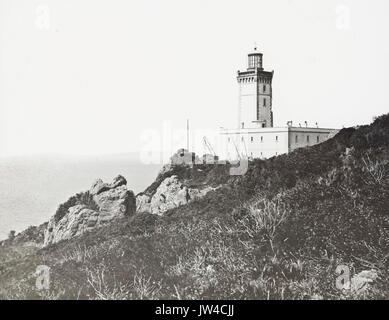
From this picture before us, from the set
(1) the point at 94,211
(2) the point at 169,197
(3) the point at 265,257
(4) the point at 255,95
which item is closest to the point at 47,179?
(4) the point at 255,95

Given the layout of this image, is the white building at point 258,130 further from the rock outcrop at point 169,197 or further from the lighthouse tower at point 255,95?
the rock outcrop at point 169,197

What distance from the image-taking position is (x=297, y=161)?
24234mm

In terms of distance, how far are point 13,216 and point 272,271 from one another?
60554mm

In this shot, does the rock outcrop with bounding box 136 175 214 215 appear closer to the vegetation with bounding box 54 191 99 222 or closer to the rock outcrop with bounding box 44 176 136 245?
the rock outcrop with bounding box 44 176 136 245

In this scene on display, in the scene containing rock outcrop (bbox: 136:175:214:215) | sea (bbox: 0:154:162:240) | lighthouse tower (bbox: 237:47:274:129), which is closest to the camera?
rock outcrop (bbox: 136:175:214:215)

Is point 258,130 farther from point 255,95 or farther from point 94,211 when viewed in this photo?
point 94,211

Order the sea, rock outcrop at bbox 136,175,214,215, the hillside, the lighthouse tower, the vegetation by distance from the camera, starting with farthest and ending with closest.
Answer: the sea
the lighthouse tower
the vegetation
rock outcrop at bbox 136,175,214,215
the hillside

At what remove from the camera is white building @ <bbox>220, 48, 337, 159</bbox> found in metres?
45.8

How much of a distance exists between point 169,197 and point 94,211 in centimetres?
538

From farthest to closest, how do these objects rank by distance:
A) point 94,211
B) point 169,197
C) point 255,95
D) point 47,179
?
point 47,179
point 255,95
point 169,197
point 94,211

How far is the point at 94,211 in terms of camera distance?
1406 inches

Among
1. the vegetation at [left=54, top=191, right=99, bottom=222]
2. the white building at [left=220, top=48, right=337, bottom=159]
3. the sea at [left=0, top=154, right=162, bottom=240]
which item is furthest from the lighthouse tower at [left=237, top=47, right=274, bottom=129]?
the sea at [left=0, top=154, right=162, bottom=240]

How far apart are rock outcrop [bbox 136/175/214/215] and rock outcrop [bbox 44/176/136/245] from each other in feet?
4.44

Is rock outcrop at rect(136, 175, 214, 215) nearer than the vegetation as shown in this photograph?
Yes
